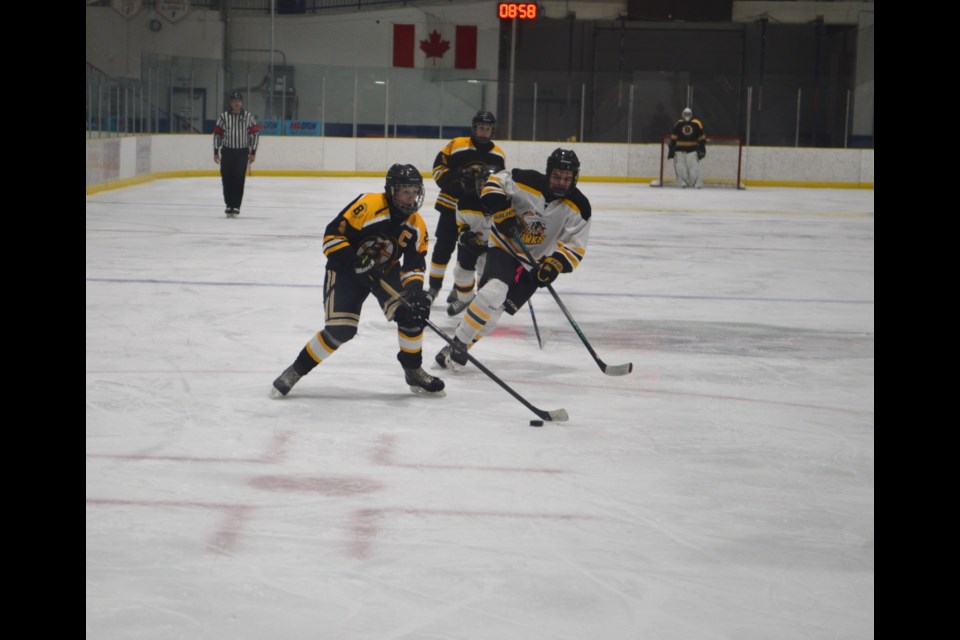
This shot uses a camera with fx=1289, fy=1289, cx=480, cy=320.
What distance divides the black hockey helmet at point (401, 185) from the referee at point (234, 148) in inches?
298

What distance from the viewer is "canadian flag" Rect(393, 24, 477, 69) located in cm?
2164

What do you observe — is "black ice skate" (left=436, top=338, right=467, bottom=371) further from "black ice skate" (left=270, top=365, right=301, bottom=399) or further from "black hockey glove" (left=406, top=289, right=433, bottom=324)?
"black ice skate" (left=270, top=365, right=301, bottom=399)

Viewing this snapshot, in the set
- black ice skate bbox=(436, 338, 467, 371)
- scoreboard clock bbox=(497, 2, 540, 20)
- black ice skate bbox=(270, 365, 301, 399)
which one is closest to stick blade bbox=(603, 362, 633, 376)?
black ice skate bbox=(436, 338, 467, 371)

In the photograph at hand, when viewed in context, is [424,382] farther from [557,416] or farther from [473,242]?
[473,242]

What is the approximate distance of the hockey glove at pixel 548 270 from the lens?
5113 mm

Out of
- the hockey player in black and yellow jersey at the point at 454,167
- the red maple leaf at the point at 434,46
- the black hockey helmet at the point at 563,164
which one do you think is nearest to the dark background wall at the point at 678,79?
the red maple leaf at the point at 434,46

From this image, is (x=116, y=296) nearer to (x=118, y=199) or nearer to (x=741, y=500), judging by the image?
(x=741, y=500)

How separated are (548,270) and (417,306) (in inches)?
31.2

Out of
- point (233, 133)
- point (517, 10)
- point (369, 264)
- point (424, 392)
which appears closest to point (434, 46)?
point (517, 10)

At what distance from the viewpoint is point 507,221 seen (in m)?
5.38

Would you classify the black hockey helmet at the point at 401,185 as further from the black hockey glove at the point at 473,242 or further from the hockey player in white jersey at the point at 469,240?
the black hockey glove at the point at 473,242
